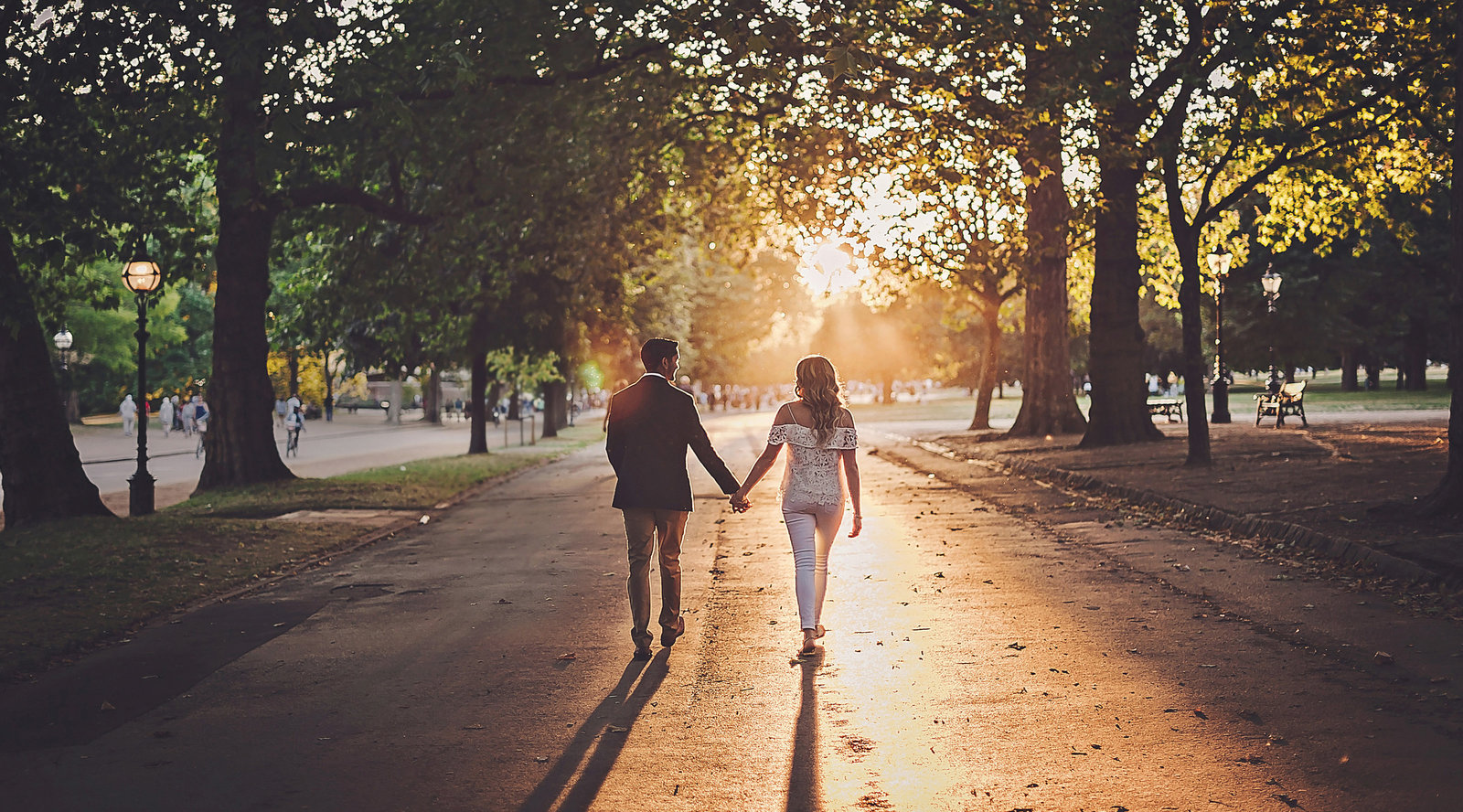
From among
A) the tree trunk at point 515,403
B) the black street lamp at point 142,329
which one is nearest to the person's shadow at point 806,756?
the black street lamp at point 142,329

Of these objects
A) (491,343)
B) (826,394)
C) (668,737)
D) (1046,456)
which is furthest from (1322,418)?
(668,737)

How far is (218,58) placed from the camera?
16.9m

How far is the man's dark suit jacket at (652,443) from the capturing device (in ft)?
27.6

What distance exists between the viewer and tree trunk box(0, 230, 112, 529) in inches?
657

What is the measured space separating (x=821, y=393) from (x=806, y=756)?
3.00 metres

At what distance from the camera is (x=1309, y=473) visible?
717 inches

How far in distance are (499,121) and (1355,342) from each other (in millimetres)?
48696

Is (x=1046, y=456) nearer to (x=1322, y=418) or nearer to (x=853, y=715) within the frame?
(x=1322, y=418)

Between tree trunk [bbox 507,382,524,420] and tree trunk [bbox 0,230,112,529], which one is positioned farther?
tree trunk [bbox 507,382,524,420]

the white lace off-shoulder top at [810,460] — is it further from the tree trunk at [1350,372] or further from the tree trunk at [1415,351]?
the tree trunk at [1350,372]

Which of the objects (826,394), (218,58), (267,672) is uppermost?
(218,58)

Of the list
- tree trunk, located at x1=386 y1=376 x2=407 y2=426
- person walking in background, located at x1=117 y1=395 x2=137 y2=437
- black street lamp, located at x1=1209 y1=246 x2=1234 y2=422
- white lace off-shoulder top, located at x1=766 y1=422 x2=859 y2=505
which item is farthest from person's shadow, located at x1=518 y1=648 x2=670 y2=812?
tree trunk, located at x1=386 y1=376 x2=407 y2=426

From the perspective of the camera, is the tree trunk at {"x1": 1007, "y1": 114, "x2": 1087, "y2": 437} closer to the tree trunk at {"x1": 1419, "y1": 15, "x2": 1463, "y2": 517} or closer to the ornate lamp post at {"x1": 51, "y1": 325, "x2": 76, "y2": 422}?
the tree trunk at {"x1": 1419, "y1": 15, "x2": 1463, "y2": 517}

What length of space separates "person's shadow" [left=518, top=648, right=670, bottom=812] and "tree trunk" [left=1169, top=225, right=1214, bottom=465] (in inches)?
561
